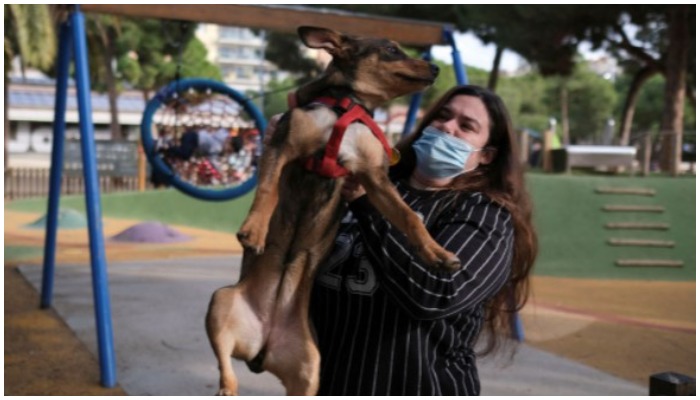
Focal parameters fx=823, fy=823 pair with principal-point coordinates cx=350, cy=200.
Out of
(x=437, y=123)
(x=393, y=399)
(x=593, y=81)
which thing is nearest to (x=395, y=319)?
(x=393, y=399)

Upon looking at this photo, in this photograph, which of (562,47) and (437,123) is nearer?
(437,123)

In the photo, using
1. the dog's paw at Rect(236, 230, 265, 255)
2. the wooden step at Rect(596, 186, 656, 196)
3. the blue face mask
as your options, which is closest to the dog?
A: the dog's paw at Rect(236, 230, 265, 255)

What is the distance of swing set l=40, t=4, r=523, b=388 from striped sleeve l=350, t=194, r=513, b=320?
3123 millimetres

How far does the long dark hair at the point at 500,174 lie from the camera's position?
7.20 feet

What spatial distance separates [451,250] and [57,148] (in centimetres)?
588

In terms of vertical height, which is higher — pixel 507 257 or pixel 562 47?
pixel 562 47

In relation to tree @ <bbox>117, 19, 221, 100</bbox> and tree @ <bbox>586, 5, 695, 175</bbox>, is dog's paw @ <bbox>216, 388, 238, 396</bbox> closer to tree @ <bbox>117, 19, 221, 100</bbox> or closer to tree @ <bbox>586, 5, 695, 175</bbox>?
tree @ <bbox>586, 5, 695, 175</bbox>

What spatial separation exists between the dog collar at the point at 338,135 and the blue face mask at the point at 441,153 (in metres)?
0.41

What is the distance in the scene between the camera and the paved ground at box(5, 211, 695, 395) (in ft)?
19.2

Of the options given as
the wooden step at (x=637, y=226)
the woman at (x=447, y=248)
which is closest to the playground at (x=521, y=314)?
the wooden step at (x=637, y=226)

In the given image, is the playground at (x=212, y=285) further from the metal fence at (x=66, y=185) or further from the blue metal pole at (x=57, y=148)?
the metal fence at (x=66, y=185)

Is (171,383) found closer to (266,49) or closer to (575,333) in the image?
(575,333)

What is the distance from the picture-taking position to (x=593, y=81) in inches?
2208

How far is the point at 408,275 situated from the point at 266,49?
103ft
